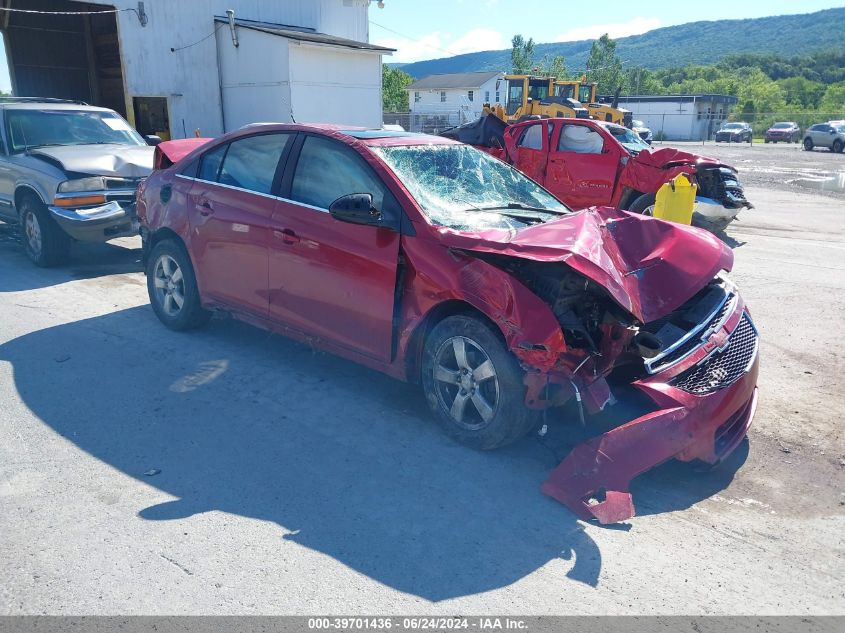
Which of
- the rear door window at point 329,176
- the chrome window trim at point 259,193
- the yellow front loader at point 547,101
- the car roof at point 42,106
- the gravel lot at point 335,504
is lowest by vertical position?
the gravel lot at point 335,504

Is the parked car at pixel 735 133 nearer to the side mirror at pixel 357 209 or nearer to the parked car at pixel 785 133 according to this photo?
the parked car at pixel 785 133

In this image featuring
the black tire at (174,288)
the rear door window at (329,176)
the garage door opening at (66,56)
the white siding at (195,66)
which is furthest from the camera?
the garage door opening at (66,56)

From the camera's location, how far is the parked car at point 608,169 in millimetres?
10898

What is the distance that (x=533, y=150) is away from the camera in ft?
39.9

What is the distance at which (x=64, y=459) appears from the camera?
3.88 metres

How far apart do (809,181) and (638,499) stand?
21.5 m

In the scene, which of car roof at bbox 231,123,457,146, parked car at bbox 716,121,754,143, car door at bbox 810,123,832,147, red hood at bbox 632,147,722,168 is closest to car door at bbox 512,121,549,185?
red hood at bbox 632,147,722,168

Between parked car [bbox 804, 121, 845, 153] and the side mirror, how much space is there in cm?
4123

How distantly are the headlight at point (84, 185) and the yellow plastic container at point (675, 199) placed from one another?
7335mm

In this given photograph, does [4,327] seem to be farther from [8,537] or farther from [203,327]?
[8,537]

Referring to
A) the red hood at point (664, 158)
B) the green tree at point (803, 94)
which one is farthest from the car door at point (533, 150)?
the green tree at point (803, 94)

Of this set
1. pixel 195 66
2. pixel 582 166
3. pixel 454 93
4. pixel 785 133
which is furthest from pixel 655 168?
pixel 454 93

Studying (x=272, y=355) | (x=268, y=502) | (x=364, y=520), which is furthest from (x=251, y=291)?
(x=364, y=520)

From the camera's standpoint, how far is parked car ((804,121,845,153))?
37.1 meters
